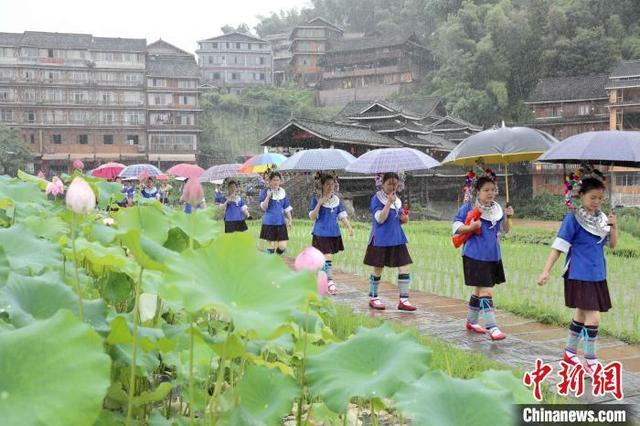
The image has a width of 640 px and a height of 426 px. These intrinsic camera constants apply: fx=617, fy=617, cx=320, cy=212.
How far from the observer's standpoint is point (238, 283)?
1152 mm

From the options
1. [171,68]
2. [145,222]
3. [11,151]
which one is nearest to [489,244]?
[145,222]

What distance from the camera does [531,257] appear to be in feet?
38.6

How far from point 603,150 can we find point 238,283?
10.9ft

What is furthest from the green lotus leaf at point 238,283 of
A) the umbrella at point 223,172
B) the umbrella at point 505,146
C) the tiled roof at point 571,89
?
the tiled roof at point 571,89

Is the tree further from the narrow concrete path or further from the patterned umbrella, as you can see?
the patterned umbrella

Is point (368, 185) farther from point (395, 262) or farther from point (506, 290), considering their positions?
point (395, 262)

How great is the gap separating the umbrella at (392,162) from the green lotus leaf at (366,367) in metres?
Answer: 4.36

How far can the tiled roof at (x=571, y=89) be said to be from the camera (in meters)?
30.2

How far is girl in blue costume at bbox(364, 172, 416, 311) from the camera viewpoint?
5762 mm

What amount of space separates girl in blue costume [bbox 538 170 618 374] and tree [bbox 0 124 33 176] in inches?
1273

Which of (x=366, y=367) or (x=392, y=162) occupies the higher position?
(x=392, y=162)

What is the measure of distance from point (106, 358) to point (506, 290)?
23.5ft

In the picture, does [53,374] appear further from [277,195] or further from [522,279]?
[522,279]

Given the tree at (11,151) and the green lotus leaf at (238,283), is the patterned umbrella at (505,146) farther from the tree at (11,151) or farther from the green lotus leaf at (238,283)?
the tree at (11,151)
